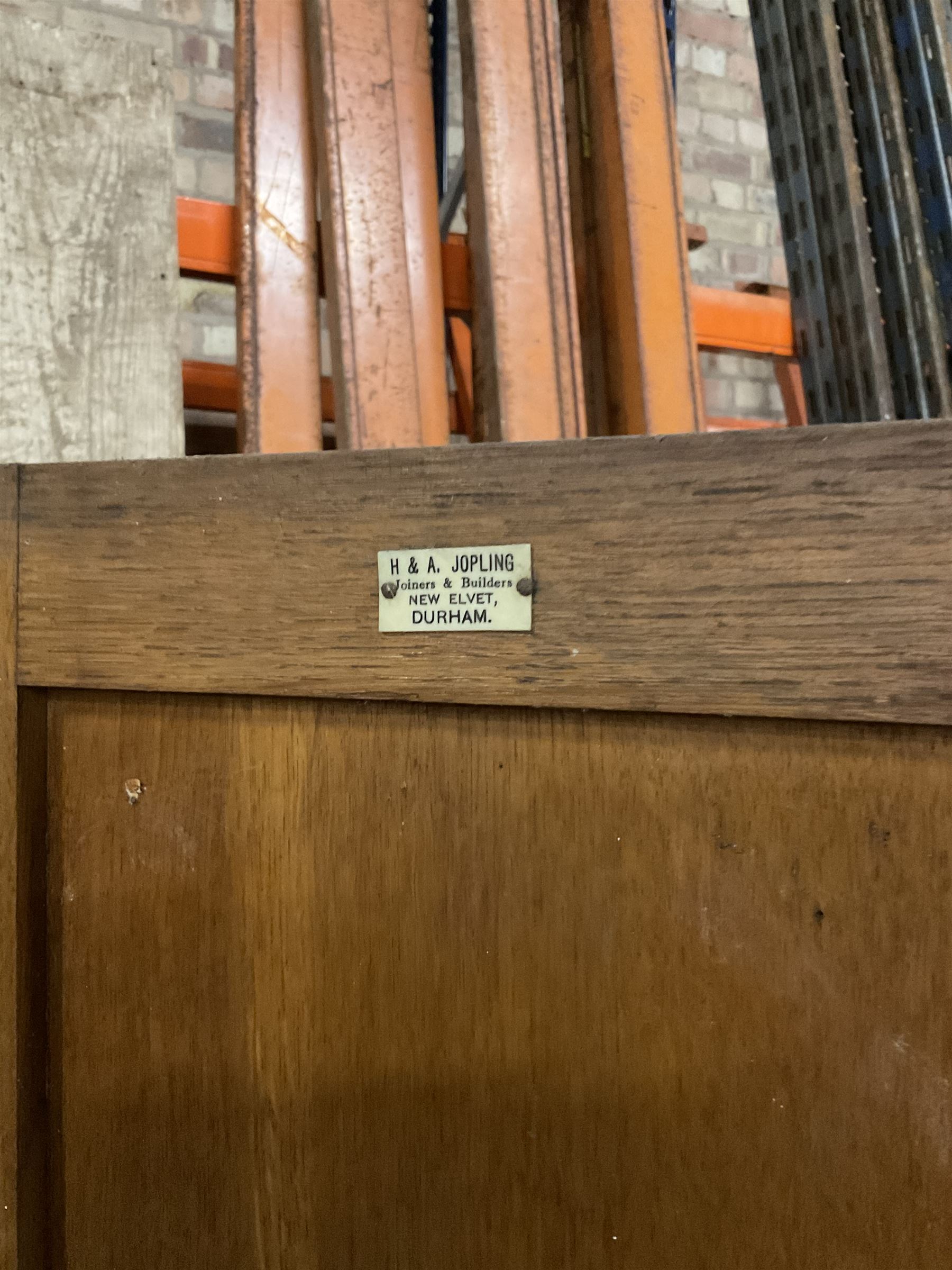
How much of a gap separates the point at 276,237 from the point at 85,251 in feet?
0.67

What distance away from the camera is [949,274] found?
1.21m

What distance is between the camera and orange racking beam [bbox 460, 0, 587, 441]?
3.47 ft

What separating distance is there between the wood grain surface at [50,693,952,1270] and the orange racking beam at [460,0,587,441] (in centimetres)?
60

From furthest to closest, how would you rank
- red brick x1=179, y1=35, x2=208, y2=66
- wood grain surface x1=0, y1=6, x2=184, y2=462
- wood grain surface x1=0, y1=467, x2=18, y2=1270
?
1. red brick x1=179, y1=35, x2=208, y2=66
2. wood grain surface x1=0, y1=6, x2=184, y2=462
3. wood grain surface x1=0, y1=467, x2=18, y2=1270

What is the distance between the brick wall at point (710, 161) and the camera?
1.86m

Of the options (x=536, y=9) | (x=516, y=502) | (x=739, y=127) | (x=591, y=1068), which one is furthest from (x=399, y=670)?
(x=739, y=127)

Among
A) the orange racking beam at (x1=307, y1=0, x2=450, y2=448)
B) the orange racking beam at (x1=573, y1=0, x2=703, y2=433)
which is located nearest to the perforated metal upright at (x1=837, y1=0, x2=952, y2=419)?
the orange racking beam at (x1=573, y1=0, x2=703, y2=433)

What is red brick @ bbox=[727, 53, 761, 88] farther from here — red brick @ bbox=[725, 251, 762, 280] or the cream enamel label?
the cream enamel label

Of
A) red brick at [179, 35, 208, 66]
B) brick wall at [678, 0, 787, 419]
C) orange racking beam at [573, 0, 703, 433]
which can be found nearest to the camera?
orange racking beam at [573, 0, 703, 433]

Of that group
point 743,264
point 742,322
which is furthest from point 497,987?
point 743,264

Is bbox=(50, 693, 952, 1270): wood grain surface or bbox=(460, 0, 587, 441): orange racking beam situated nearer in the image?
bbox=(50, 693, 952, 1270): wood grain surface

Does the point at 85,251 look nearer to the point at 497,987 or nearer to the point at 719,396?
the point at 497,987

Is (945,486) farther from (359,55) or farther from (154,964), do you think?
(359,55)

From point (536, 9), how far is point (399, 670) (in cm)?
96
